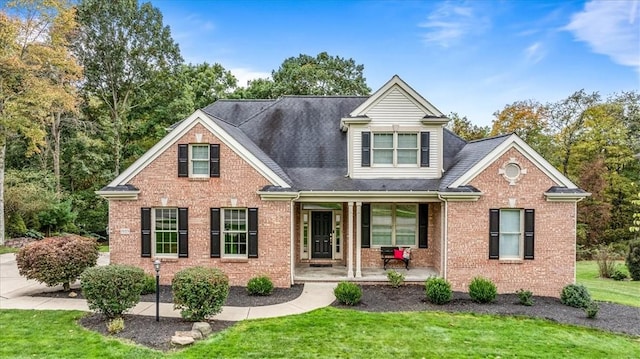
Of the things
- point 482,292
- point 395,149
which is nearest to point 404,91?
point 395,149

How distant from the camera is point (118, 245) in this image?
12.4 m

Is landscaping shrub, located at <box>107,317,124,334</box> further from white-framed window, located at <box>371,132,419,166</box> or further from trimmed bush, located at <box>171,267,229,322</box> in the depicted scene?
white-framed window, located at <box>371,132,419,166</box>

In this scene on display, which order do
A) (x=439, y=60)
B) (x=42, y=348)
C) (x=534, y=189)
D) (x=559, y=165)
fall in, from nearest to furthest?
1. (x=42, y=348)
2. (x=534, y=189)
3. (x=439, y=60)
4. (x=559, y=165)

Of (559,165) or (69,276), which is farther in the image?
(559,165)

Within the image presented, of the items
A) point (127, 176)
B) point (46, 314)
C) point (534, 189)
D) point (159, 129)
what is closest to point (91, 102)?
point (159, 129)

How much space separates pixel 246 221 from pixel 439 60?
15.4m

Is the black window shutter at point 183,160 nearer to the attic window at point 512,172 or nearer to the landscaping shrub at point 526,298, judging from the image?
the attic window at point 512,172

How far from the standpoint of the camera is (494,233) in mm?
12055

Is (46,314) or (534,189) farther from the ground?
(534,189)

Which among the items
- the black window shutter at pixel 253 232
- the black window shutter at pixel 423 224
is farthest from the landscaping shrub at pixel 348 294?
Answer: the black window shutter at pixel 423 224

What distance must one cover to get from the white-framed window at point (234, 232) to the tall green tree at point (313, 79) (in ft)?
63.9

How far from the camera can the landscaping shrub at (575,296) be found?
35.3 ft

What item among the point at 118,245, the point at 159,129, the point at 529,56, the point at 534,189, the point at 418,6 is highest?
the point at 418,6

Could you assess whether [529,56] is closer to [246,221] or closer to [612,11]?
[612,11]
